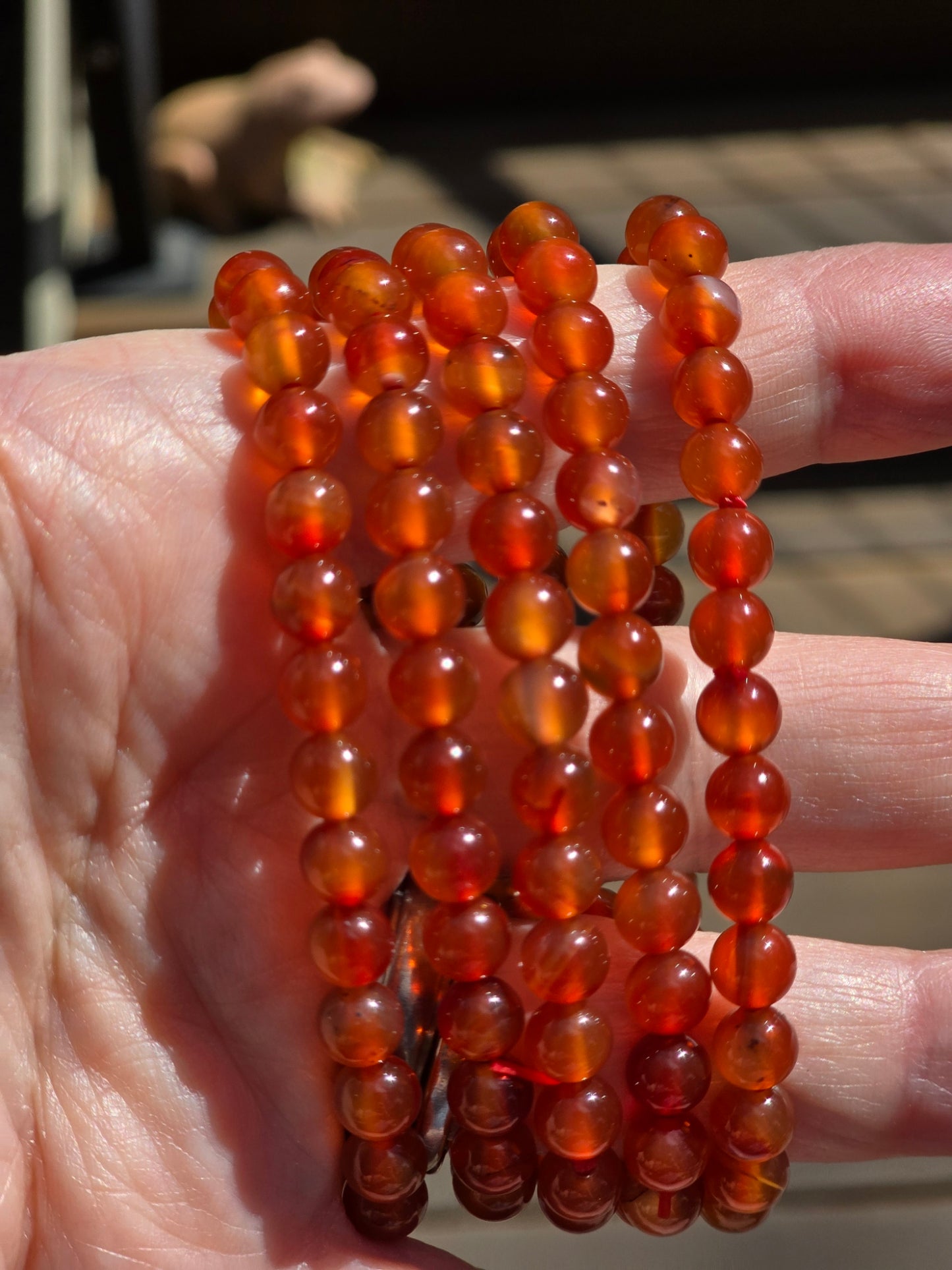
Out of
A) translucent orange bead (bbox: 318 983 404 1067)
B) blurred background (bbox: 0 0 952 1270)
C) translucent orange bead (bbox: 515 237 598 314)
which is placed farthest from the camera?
blurred background (bbox: 0 0 952 1270)

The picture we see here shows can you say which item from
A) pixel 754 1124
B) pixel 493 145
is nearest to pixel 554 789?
pixel 754 1124

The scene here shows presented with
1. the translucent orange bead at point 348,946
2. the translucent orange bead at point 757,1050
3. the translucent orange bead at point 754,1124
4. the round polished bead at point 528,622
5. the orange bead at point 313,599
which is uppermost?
the orange bead at point 313,599

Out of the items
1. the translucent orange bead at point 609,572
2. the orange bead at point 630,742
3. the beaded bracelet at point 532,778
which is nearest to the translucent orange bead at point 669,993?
the beaded bracelet at point 532,778

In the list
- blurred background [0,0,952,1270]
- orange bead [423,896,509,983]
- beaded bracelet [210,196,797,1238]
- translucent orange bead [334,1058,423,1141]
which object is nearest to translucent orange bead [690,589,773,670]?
beaded bracelet [210,196,797,1238]

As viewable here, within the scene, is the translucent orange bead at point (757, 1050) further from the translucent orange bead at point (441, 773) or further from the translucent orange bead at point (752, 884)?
the translucent orange bead at point (441, 773)

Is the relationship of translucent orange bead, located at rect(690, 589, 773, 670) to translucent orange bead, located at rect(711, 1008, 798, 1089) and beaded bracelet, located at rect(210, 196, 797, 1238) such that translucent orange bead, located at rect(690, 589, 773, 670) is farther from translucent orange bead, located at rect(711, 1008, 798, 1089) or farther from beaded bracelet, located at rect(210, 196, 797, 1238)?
translucent orange bead, located at rect(711, 1008, 798, 1089)
